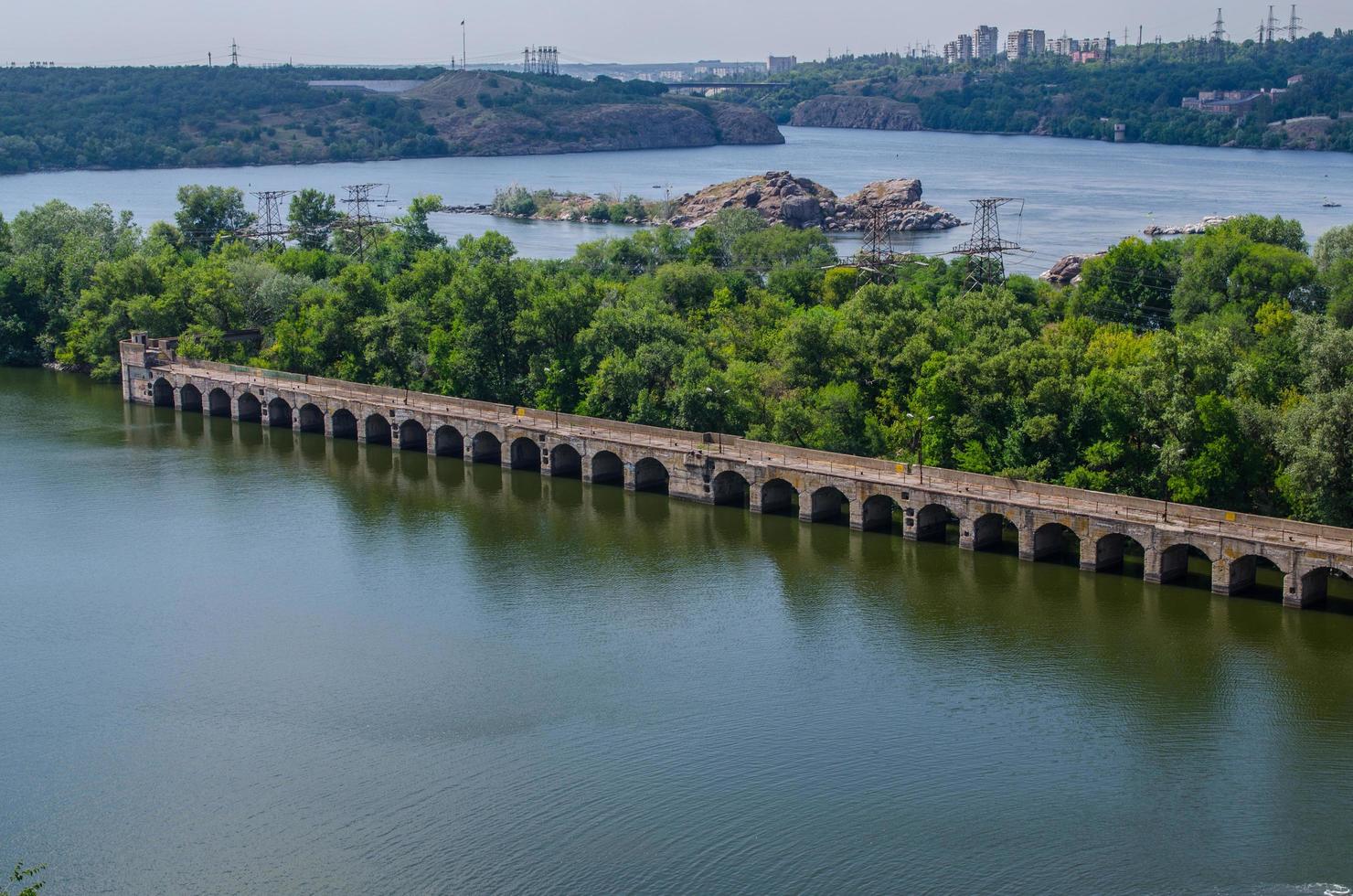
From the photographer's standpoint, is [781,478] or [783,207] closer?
[781,478]

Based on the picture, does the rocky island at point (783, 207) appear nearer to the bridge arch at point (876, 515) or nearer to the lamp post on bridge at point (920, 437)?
the lamp post on bridge at point (920, 437)

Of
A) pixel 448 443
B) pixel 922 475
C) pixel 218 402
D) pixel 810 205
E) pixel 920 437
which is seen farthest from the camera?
pixel 810 205

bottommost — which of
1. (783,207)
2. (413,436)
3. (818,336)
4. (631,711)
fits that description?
(631,711)

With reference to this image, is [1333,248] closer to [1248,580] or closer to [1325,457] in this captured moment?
[1325,457]

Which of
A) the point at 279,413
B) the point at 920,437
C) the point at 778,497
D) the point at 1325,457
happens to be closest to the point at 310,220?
the point at 279,413

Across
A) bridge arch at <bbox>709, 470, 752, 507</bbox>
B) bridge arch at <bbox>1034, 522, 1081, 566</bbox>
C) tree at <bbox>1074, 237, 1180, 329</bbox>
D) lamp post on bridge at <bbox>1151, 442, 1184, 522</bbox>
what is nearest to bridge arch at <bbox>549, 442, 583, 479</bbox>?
bridge arch at <bbox>709, 470, 752, 507</bbox>

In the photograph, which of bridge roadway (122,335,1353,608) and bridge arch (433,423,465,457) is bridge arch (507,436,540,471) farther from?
bridge arch (433,423,465,457)

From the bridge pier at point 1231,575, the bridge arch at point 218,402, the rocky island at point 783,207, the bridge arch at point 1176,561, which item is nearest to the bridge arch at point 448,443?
the bridge arch at point 218,402
